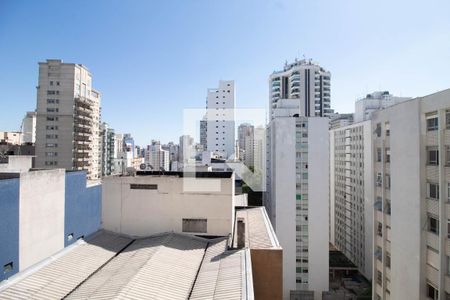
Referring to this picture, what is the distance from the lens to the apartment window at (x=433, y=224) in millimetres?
10167

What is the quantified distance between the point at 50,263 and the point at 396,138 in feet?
43.8

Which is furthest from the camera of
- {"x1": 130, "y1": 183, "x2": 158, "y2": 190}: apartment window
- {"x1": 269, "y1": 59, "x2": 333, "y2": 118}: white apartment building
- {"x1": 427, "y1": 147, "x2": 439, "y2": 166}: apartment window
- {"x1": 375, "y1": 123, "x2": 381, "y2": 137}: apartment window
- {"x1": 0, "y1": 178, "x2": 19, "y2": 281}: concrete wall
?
{"x1": 269, "y1": 59, "x2": 333, "y2": 118}: white apartment building

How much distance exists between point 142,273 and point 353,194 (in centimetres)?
3075

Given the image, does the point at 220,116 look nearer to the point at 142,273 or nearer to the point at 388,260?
the point at 388,260

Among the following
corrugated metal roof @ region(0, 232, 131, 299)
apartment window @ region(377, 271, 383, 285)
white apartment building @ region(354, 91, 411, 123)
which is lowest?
apartment window @ region(377, 271, 383, 285)

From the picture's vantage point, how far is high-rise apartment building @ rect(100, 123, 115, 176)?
53219mm

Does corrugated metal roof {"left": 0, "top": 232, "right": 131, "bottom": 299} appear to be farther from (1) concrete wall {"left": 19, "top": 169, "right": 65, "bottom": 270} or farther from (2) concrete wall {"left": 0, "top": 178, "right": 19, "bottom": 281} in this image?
(1) concrete wall {"left": 19, "top": 169, "right": 65, "bottom": 270}

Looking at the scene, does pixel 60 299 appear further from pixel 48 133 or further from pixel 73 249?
pixel 48 133

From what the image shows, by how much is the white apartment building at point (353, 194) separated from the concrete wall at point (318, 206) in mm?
5104

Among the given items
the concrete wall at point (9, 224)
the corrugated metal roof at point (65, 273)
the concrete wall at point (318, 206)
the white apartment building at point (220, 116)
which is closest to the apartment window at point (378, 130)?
the concrete wall at point (318, 206)

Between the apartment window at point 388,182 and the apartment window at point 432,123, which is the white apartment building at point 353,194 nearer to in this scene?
the apartment window at point 388,182

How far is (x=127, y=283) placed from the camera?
660cm

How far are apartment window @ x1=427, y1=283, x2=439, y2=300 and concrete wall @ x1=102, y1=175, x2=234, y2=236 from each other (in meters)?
7.33

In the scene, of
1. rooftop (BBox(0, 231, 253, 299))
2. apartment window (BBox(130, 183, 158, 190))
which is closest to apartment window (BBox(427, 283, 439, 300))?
rooftop (BBox(0, 231, 253, 299))
